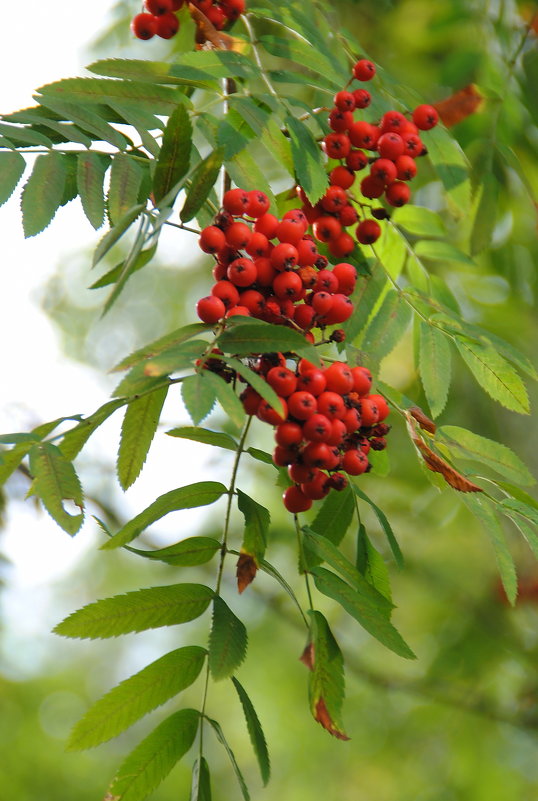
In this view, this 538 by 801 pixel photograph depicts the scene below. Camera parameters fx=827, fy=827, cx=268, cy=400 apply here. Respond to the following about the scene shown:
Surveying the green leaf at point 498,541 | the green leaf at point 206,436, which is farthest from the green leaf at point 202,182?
the green leaf at point 498,541

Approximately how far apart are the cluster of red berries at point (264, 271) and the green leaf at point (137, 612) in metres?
0.52

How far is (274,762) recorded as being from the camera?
743cm

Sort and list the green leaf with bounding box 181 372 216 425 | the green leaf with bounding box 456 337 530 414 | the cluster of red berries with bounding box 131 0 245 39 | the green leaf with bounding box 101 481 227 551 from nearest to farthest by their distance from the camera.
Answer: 1. the green leaf with bounding box 181 372 216 425
2. the green leaf with bounding box 101 481 227 551
3. the green leaf with bounding box 456 337 530 414
4. the cluster of red berries with bounding box 131 0 245 39

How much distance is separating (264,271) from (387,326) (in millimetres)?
493

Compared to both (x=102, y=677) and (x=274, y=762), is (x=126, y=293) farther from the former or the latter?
(x=102, y=677)

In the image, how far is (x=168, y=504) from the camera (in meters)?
1.51

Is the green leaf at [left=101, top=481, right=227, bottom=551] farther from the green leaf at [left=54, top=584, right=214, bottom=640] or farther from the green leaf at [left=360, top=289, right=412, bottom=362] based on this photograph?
the green leaf at [left=360, top=289, right=412, bottom=362]

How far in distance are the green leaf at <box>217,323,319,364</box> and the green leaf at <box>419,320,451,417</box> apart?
1.80ft

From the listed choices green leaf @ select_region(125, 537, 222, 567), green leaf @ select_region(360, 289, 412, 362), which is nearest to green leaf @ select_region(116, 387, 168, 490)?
green leaf @ select_region(125, 537, 222, 567)

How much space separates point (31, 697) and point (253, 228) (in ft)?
16.2

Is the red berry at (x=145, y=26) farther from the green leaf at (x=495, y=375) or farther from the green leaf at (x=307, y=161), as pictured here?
the green leaf at (x=495, y=375)

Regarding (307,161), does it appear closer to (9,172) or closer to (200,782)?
(9,172)

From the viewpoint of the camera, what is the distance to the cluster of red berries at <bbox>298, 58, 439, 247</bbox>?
1.77m

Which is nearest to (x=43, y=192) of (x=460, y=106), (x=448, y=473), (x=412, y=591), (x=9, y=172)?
(x=9, y=172)
